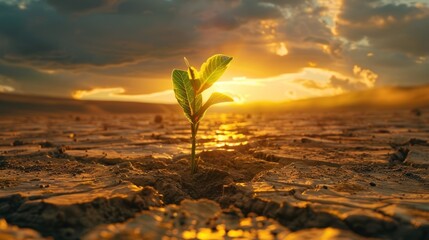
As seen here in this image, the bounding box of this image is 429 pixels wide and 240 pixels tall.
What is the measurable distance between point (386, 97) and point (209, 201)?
3932 centimetres

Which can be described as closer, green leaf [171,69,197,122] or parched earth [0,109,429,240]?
parched earth [0,109,429,240]

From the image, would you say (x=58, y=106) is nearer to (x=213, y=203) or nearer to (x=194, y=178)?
(x=194, y=178)

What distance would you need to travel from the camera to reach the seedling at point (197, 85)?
2861 millimetres

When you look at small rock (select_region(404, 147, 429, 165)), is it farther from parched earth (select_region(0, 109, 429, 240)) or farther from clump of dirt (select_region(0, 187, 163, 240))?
clump of dirt (select_region(0, 187, 163, 240))

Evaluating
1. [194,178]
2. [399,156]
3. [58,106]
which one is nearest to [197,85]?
[194,178]

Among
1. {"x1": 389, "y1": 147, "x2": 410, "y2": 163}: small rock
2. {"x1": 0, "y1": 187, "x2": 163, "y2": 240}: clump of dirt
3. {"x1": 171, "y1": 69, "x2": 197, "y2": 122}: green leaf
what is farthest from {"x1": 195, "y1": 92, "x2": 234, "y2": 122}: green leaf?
{"x1": 389, "y1": 147, "x2": 410, "y2": 163}: small rock

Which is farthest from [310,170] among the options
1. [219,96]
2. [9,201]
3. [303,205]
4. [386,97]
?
[386,97]

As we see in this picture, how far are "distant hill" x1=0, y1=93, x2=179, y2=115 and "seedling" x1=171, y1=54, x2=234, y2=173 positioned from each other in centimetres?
2310

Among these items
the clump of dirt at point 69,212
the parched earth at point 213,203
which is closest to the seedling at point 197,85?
the parched earth at point 213,203

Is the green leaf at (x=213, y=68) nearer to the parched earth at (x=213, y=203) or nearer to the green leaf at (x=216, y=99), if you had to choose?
the green leaf at (x=216, y=99)

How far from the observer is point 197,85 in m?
2.93

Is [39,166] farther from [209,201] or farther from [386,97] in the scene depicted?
[386,97]

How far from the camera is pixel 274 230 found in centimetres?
188

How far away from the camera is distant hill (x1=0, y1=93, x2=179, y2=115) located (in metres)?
25.9
